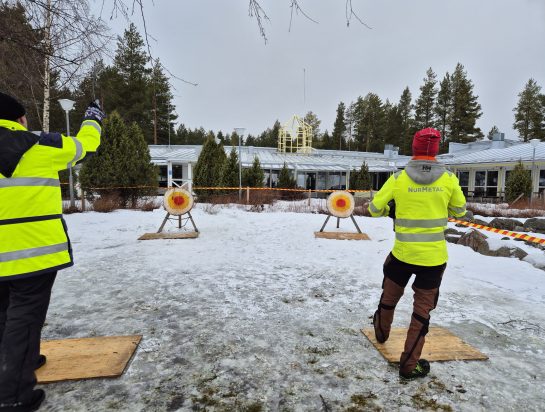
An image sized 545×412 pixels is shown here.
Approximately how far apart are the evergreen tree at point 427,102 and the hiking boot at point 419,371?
160 feet

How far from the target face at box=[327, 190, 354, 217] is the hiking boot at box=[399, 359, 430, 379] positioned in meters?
6.92

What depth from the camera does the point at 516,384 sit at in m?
2.64

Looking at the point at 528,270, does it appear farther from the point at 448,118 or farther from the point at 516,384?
the point at 448,118

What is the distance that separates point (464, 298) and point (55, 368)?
15.8ft

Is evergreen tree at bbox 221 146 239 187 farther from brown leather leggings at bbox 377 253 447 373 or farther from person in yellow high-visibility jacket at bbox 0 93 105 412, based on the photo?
person in yellow high-visibility jacket at bbox 0 93 105 412

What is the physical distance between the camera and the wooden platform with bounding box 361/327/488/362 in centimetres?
299

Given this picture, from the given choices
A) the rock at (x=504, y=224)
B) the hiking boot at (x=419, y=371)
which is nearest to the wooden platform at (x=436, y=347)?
the hiking boot at (x=419, y=371)

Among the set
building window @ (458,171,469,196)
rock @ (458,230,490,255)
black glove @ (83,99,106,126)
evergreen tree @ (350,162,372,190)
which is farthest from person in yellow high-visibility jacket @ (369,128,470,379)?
building window @ (458,171,469,196)

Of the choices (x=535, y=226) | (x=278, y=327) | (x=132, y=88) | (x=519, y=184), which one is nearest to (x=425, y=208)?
Result: (x=278, y=327)

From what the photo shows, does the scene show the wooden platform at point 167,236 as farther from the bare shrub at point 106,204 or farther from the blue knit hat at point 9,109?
the blue knit hat at point 9,109

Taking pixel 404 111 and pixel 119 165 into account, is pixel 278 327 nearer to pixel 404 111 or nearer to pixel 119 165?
pixel 119 165

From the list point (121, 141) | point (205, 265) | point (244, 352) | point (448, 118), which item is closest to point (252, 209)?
point (121, 141)

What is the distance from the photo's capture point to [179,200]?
30.5ft

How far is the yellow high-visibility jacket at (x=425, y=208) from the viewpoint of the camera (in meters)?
2.72
